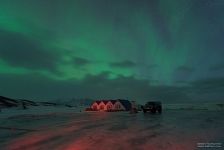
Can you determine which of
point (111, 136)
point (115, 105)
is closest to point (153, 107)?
point (115, 105)

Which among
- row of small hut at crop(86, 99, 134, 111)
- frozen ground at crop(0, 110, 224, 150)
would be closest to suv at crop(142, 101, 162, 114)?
row of small hut at crop(86, 99, 134, 111)

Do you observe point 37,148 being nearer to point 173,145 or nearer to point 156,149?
point 156,149

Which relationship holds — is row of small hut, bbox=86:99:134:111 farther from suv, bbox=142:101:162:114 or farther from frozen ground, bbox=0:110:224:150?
frozen ground, bbox=0:110:224:150

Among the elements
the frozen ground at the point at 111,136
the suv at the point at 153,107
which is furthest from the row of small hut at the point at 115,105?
the frozen ground at the point at 111,136

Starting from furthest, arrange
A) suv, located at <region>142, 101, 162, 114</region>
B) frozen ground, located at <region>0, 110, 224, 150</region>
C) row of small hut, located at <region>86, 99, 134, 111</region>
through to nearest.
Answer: row of small hut, located at <region>86, 99, 134, 111</region> < suv, located at <region>142, 101, 162, 114</region> < frozen ground, located at <region>0, 110, 224, 150</region>

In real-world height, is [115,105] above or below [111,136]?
above

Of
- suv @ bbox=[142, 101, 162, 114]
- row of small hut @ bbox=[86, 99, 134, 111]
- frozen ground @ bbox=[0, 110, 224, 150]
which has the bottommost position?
frozen ground @ bbox=[0, 110, 224, 150]

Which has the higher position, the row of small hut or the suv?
the row of small hut

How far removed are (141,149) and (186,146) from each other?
2736mm

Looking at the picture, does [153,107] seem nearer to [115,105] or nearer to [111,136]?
[115,105]

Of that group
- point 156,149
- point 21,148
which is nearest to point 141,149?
point 156,149

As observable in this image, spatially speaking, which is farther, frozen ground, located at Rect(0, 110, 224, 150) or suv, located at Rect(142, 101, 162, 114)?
suv, located at Rect(142, 101, 162, 114)

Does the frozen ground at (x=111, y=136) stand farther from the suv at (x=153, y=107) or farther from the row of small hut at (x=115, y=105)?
the row of small hut at (x=115, y=105)

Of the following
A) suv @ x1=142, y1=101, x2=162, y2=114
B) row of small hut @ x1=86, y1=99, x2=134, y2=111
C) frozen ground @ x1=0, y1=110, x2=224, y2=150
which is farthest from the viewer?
row of small hut @ x1=86, y1=99, x2=134, y2=111
